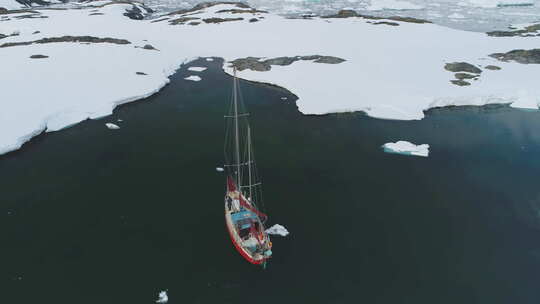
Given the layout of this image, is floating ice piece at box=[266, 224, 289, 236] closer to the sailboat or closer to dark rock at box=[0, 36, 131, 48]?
the sailboat

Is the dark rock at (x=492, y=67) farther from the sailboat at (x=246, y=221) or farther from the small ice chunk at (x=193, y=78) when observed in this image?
the sailboat at (x=246, y=221)

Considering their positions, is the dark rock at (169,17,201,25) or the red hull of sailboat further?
the dark rock at (169,17,201,25)

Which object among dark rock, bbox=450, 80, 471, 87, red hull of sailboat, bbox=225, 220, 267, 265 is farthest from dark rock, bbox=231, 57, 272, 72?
red hull of sailboat, bbox=225, 220, 267, 265

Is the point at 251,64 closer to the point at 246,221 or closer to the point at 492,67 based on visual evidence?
the point at 492,67

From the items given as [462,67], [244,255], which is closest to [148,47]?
[462,67]

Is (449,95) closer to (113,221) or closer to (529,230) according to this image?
(529,230)

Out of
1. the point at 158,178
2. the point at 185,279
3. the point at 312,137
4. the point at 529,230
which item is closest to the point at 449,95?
the point at 312,137

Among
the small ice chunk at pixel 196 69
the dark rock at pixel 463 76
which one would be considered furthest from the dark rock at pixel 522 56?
the small ice chunk at pixel 196 69

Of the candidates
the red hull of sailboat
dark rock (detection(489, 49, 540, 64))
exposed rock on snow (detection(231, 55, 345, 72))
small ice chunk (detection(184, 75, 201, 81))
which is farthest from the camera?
dark rock (detection(489, 49, 540, 64))
